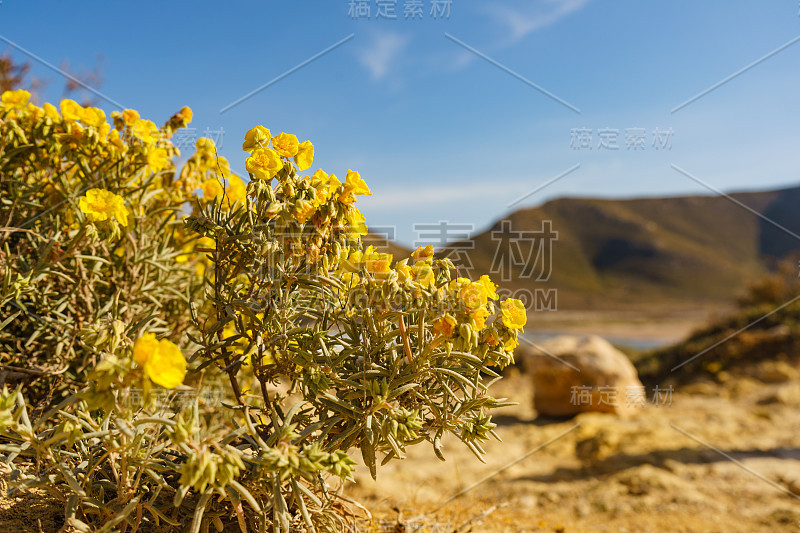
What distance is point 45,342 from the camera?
209 cm

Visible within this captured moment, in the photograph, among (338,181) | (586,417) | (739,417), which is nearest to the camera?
(338,181)

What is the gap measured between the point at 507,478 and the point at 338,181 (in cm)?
450

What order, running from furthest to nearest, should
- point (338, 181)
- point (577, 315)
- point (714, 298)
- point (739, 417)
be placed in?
point (714, 298), point (577, 315), point (739, 417), point (338, 181)

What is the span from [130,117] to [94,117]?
0.13m

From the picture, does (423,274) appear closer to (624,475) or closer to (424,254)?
(424,254)

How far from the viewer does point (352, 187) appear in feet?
4.88

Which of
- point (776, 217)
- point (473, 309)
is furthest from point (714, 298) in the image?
point (473, 309)

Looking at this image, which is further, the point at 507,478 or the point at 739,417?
the point at 739,417

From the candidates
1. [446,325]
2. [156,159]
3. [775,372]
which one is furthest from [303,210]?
[775,372]

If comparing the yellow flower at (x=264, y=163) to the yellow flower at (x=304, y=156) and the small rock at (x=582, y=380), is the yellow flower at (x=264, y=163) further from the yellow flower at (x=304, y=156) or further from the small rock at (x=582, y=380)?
the small rock at (x=582, y=380)

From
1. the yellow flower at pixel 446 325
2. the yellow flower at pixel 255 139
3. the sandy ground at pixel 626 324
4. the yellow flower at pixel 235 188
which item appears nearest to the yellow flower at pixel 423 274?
the yellow flower at pixel 446 325

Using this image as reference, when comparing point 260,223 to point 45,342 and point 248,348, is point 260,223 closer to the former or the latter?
point 248,348

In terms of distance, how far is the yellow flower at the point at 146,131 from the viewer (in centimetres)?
218

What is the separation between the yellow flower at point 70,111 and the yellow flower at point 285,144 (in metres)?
1.13
